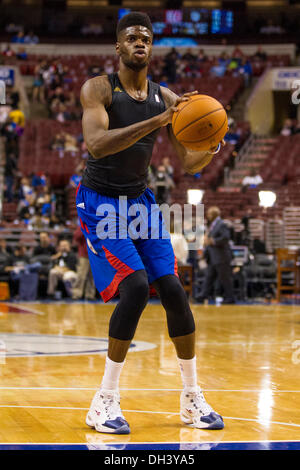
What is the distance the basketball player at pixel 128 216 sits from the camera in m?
3.44

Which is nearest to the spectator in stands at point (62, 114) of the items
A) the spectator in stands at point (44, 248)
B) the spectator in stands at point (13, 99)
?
the spectator in stands at point (13, 99)

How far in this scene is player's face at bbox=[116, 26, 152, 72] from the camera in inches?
142

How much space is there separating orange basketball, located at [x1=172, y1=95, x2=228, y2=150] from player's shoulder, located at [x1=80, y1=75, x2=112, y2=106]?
38 cm

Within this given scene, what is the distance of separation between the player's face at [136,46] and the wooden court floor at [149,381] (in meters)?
1.77

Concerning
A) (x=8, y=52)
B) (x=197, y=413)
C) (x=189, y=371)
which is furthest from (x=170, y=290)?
(x=8, y=52)

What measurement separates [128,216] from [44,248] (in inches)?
412

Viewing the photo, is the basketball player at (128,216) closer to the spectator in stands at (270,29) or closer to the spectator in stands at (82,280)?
the spectator in stands at (82,280)

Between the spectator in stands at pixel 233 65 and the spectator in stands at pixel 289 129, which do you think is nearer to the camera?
the spectator in stands at pixel 289 129

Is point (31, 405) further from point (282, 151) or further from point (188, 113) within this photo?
point (282, 151)

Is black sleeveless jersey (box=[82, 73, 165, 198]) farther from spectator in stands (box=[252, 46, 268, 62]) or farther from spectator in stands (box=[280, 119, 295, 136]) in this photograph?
spectator in stands (box=[252, 46, 268, 62])

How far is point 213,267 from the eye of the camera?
42.5 ft

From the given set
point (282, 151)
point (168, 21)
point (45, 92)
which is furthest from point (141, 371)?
point (168, 21)

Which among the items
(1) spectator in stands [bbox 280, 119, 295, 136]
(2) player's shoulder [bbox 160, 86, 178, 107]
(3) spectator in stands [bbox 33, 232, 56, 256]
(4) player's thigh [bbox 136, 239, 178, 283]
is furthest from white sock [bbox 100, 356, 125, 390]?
(1) spectator in stands [bbox 280, 119, 295, 136]
